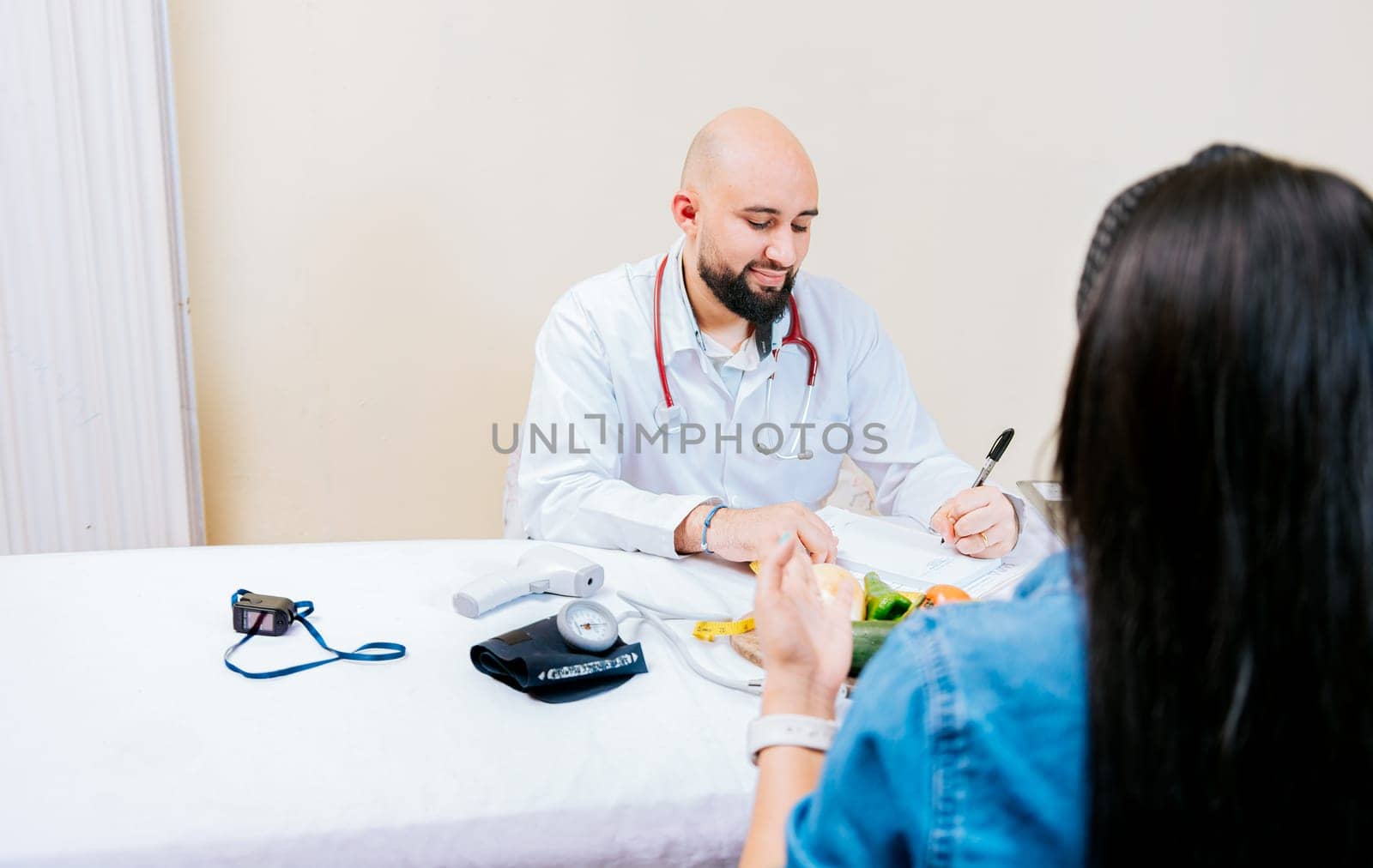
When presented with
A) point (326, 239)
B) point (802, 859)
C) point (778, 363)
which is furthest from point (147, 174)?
point (802, 859)

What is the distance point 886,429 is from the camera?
2.12 metres

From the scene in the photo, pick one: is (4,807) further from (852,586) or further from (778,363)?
(778,363)

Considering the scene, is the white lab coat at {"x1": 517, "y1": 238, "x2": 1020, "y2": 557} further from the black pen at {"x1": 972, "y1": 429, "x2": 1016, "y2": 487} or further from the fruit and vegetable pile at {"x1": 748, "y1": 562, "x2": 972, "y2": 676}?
the fruit and vegetable pile at {"x1": 748, "y1": 562, "x2": 972, "y2": 676}

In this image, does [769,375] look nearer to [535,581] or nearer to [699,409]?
[699,409]

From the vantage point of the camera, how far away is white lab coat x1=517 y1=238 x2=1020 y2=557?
1887mm

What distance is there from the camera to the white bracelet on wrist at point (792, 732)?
0.86m

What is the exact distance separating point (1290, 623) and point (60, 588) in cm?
148

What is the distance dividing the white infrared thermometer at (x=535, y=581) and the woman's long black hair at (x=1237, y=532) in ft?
3.07

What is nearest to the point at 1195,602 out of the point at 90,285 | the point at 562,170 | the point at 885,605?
the point at 885,605

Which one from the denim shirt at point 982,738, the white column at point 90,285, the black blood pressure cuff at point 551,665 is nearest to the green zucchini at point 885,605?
the black blood pressure cuff at point 551,665

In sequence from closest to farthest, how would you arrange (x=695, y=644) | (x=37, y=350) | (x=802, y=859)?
1. (x=802, y=859)
2. (x=695, y=644)
3. (x=37, y=350)

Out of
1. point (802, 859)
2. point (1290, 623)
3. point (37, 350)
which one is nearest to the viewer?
point (1290, 623)

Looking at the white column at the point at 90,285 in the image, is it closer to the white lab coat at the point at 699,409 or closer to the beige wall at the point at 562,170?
the beige wall at the point at 562,170

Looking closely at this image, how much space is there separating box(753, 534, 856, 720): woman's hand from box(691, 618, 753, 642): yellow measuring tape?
0.34 meters
